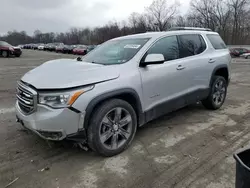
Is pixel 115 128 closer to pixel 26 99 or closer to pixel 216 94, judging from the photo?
pixel 26 99

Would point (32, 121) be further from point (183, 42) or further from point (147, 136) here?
point (183, 42)

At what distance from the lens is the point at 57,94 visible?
8.98 feet

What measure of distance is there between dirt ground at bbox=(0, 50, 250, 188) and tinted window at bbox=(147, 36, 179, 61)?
4.23 ft

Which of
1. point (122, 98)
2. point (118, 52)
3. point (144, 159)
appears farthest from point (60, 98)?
point (118, 52)

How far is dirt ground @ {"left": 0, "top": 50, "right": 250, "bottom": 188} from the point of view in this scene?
268cm

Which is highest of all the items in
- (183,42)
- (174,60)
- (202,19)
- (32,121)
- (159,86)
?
(202,19)

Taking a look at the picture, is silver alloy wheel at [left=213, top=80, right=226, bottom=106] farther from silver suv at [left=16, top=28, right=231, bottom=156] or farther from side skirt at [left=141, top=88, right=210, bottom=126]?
silver suv at [left=16, top=28, right=231, bottom=156]

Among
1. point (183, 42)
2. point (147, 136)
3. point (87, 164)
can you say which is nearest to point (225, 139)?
point (147, 136)

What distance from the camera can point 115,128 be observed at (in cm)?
319

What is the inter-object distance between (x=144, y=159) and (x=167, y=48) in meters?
1.95

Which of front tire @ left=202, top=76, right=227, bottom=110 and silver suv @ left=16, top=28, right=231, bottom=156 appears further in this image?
front tire @ left=202, top=76, right=227, bottom=110

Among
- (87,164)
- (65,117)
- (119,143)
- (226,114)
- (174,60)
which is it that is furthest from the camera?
(226,114)

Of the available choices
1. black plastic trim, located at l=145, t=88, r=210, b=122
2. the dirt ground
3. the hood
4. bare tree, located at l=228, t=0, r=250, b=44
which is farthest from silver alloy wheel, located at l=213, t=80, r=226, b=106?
bare tree, located at l=228, t=0, r=250, b=44

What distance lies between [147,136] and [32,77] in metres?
2.01
